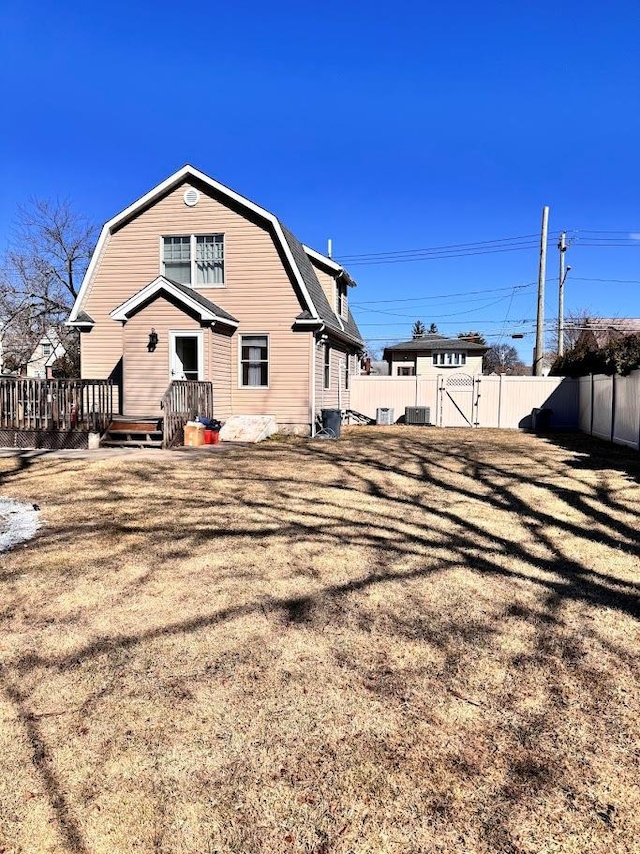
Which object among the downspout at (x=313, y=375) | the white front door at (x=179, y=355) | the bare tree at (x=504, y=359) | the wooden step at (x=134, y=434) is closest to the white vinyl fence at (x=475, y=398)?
the downspout at (x=313, y=375)

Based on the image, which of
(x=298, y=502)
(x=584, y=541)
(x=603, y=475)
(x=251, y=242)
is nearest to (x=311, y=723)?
(x=584, y=541)

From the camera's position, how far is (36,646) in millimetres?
3135

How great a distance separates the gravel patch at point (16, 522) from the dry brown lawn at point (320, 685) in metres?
0.21

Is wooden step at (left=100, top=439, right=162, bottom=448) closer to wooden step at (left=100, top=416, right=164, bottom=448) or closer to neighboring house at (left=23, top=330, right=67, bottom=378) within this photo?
wooden step at (left=100, top=416, right=164, bottom=448)

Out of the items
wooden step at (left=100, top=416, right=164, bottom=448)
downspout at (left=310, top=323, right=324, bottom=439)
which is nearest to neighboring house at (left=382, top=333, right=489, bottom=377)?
downspout at (left=310, top=323, right=324, bottom=439)

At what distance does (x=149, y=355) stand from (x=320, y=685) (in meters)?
12.7

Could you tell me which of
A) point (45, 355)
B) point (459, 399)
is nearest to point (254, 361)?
point (459, 399)

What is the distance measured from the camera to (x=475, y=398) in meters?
21.1

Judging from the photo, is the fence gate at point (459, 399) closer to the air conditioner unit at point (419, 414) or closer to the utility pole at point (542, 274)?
the air conditioner unit at point (419, 414)

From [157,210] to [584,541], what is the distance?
569 inches

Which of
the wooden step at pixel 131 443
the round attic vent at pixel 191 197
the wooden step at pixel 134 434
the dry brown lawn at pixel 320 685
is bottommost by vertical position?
the dry brown lawn at pixel 320 685

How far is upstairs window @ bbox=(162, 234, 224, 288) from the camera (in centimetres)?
1545

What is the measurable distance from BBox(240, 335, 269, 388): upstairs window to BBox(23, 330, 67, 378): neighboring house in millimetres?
13734

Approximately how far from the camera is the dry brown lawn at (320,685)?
1924 mm
